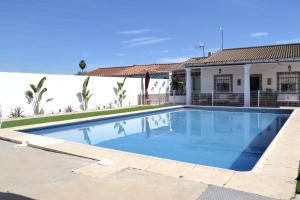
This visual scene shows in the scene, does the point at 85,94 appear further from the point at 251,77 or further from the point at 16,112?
the point at 251,77

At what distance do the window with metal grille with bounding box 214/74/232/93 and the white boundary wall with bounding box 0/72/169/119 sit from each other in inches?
265

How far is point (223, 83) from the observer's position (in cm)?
2611

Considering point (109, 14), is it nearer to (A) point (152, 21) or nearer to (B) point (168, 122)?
(A) point (152, 21)

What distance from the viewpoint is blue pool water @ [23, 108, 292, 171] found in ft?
30.5

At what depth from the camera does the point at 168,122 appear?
675 inches

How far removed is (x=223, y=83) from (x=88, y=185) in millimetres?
22399

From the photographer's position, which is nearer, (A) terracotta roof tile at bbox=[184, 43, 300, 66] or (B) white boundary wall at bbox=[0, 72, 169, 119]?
(B) white boundary wall at bbox=[0, 72, 169, 119]

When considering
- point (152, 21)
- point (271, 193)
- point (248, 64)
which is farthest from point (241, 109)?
point (271, 193)

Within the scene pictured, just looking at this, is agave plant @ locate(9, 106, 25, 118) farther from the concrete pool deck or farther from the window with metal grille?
the window with metal grille

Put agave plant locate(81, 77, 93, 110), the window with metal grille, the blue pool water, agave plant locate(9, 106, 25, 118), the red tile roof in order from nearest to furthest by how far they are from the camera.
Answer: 1. the blue pool water
2. agave plant locate(9, 106, 25, 118)
3. agave plant locate(81, 77, 93, 110)
4. the window with metal grille
5. the red tile roof

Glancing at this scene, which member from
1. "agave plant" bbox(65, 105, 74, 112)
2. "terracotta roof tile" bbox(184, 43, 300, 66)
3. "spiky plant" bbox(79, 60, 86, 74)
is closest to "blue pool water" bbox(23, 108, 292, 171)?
"agave plant" bbox(65, 105, 74, 112)


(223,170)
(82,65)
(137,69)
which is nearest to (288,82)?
(137,69)

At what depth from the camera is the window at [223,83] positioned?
2579cm

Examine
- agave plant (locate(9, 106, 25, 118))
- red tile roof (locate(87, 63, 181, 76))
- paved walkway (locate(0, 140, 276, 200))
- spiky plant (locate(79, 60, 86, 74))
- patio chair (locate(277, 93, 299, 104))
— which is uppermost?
spiky plant (locate(79, 60, 86, 74))
